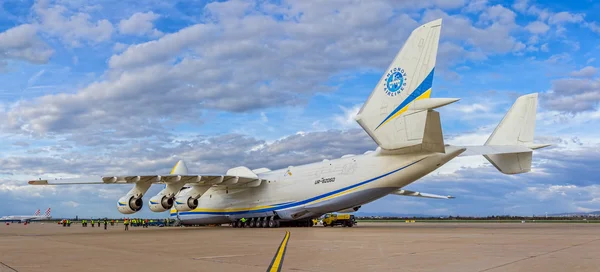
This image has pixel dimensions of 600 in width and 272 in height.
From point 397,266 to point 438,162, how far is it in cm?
1538

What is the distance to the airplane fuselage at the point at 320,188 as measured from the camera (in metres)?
23.5

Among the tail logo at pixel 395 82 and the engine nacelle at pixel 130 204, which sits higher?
the tail logo at pixel 395 82

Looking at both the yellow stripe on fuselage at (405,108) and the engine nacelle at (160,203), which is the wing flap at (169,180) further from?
the yellow stripe on fuselage at (405,108)

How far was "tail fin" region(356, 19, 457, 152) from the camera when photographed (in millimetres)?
20312

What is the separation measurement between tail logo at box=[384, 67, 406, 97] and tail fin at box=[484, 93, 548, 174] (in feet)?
23.3

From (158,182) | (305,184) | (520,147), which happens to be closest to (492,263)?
(520,147)

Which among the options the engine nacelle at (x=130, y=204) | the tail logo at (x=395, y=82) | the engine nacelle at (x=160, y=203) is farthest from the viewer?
the engine nacelle at (x=160, y=203)

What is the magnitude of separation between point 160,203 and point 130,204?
163cm

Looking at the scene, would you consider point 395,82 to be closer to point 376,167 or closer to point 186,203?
point 376,167

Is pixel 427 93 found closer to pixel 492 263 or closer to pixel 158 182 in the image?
pixel 492 263

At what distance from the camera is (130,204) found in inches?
1158

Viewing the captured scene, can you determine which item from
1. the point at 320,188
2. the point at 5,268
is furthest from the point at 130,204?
the point at 5,268

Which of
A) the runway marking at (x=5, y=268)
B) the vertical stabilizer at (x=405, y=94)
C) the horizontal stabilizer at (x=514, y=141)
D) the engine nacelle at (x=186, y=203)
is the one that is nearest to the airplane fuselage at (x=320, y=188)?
the vertical stabilizer at (x=405, y=94)

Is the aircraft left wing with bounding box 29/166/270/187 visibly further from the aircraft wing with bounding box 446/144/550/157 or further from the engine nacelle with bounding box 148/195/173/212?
the aircraft wing with bounding box 446/144/550/157
